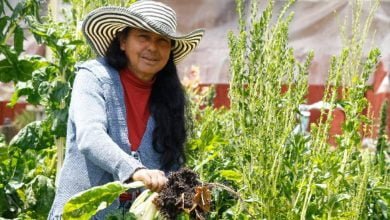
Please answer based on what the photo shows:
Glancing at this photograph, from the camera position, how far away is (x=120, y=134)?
10.2ft

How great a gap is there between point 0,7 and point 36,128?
599 mm

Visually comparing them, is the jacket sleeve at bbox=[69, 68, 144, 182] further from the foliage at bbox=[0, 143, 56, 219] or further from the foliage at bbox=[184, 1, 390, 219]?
the foliage at bbox=[0, 143, 56, 219]

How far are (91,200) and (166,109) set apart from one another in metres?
0.66

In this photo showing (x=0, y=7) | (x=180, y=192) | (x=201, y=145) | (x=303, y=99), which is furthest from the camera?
(x=0, y=7)

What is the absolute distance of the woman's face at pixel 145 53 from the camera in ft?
10.5

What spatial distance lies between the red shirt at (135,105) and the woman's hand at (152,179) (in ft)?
1.48

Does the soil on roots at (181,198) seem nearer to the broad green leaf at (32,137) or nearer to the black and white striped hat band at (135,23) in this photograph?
the black and white striped hat band at (135,23)

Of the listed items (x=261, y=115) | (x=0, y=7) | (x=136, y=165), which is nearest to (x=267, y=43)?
(x=261, y=115)

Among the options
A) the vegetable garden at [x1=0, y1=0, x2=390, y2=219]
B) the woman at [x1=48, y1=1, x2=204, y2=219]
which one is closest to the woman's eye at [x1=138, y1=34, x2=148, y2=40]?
the woman at [x1=48, y1=1, x2=204, y2=219]

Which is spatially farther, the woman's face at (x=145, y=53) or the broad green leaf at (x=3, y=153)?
the broad green leaf at (x=3, y=153)

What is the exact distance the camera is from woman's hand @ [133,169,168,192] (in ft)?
8.81

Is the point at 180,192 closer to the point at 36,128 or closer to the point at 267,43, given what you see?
the point at 267,43

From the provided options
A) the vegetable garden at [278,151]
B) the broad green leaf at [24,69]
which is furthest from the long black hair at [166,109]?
the broad green leaf at [24,69]

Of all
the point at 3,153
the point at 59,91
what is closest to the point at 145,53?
the point at 59,91
